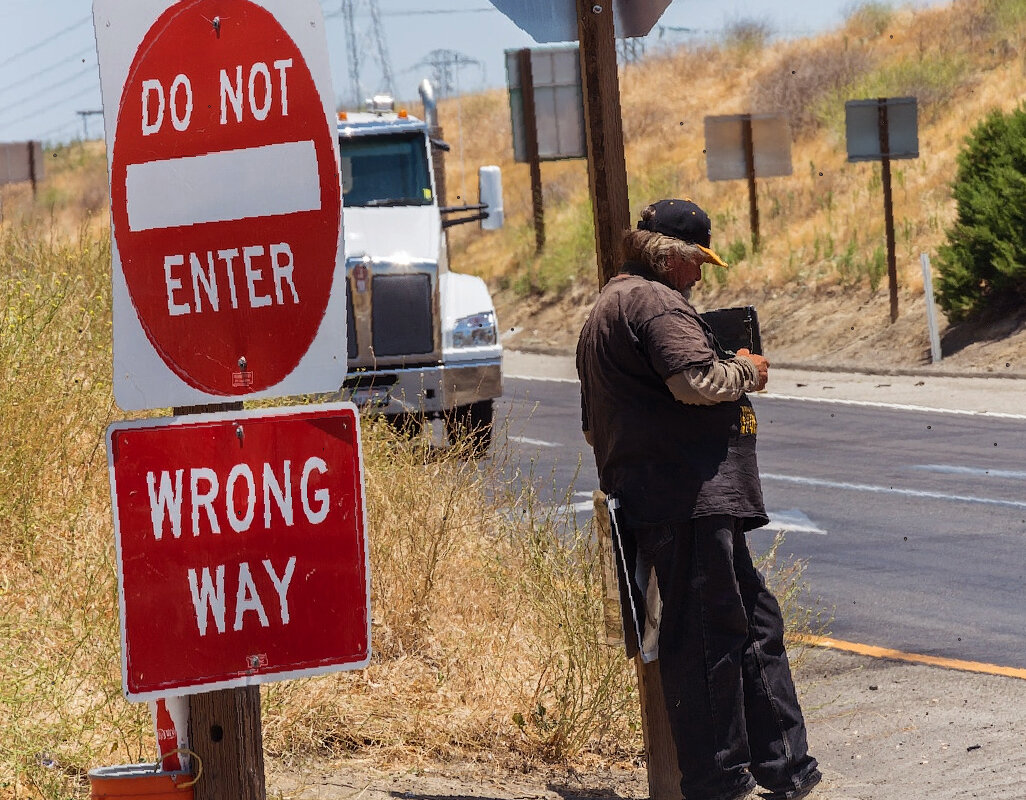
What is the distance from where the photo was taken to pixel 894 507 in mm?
11094

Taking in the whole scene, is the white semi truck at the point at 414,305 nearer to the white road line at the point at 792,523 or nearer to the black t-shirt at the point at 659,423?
the white road line at the point at 792,523

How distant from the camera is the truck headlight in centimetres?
1348

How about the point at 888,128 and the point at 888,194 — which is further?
the point at 888,194

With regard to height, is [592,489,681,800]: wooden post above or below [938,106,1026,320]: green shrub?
below

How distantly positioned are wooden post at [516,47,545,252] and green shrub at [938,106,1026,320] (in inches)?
368

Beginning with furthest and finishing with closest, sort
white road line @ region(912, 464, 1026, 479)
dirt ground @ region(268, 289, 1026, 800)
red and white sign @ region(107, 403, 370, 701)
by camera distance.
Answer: white road line @ region(912, 464, 1026, 479), dirt ground @ region(268, 289, 1026, 800), red and white sign @ region(107, 403, 370, 701)

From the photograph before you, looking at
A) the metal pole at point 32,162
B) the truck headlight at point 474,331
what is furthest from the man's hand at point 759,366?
the metal pole at point 32,162

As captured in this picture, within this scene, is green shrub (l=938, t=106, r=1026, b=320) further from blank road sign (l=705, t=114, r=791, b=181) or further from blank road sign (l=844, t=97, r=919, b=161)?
blank road sign (l=705, t=114, r=791, b=181)

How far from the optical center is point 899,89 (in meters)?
43.1

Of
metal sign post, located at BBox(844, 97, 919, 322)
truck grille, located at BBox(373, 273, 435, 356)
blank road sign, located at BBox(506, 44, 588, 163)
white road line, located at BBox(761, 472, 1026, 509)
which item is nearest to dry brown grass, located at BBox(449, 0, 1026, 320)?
metal sign post, located at BBox(844, 97, 919, 322)

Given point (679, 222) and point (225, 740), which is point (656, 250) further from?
point (225, 740)

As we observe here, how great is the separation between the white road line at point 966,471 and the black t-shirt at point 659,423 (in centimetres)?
794

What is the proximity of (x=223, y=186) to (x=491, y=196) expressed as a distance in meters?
10.4

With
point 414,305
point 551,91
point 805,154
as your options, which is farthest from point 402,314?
point 805,154
